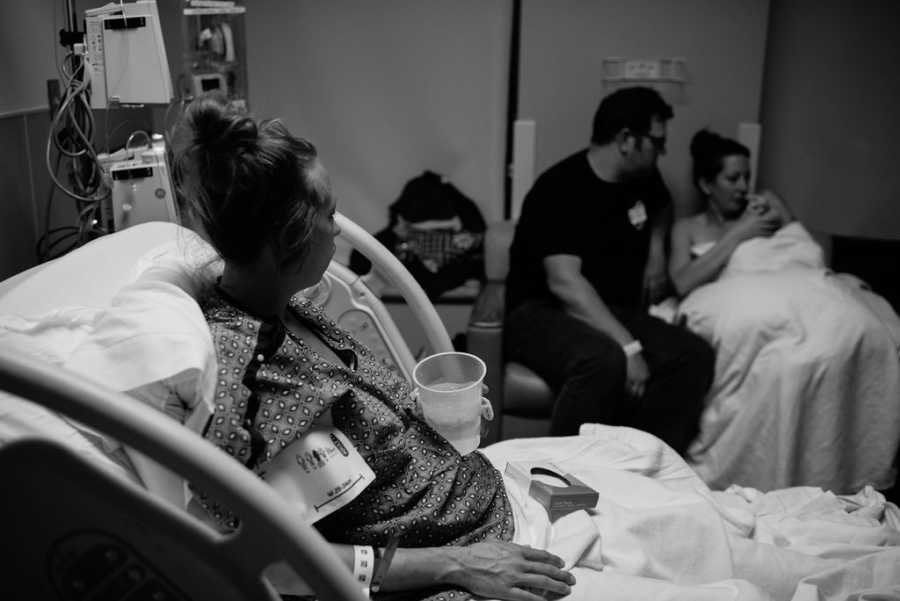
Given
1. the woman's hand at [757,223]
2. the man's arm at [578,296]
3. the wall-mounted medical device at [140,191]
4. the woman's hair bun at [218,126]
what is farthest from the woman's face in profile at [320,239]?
the woman's hand at [757,223]

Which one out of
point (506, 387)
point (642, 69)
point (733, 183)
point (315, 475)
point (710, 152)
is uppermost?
point (642, 69)

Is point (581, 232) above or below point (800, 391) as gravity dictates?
above

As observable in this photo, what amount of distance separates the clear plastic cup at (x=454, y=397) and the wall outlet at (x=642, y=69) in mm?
2275

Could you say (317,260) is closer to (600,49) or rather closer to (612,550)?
(612,550)

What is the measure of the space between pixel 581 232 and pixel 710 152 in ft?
2.42

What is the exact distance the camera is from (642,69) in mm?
3369

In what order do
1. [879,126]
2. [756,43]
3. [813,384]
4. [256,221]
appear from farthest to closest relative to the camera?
[879,126] → [756,43] → [813,384] → [256,221]

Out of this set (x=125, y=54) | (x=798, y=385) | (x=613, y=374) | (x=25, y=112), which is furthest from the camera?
(x=613, y=374)

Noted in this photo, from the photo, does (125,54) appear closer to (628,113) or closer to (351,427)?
(351,427)

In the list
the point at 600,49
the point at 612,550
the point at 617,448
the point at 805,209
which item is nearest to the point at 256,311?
the point at 612,550

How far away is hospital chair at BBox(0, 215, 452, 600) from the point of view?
814 millimetres

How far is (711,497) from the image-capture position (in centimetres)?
154

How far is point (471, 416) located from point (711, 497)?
0.50 m

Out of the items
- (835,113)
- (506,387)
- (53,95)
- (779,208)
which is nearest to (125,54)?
(53,95)
